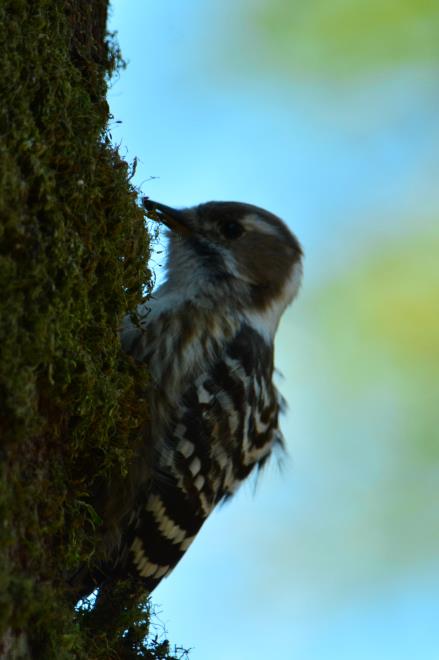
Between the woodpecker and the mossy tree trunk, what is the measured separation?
→ 205 millimetres

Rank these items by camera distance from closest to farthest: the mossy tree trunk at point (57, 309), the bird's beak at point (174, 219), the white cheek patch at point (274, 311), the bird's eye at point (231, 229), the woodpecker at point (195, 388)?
the mossy tree trunk at point (57, 309) < the woodpecker at point (195, 388) < the white cheek patch at point (274, 311) < the bird's beak at point (174, 219) < the bird's eye at point (231, 229)

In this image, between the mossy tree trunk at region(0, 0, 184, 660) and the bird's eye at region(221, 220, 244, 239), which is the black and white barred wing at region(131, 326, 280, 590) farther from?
the bird's eye at region(221, 220, 244, 239)

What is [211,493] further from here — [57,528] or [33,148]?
[33,148]

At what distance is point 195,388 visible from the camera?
12.1 feet

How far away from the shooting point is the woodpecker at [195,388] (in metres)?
3.56

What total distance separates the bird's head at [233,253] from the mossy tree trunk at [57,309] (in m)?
0.77

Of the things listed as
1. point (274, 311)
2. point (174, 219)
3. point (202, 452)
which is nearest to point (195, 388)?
point (202, 452)

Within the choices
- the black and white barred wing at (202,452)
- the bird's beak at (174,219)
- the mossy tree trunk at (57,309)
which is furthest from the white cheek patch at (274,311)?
the mossy tree trunk at (57,309)

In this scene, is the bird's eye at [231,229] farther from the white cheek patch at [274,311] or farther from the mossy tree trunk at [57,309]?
the mossy tree trunk at [57,309]

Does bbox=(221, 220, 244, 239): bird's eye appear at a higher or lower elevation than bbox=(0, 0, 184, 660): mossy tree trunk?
higher

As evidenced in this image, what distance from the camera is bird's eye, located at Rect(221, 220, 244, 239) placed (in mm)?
4488

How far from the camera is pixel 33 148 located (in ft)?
8.87

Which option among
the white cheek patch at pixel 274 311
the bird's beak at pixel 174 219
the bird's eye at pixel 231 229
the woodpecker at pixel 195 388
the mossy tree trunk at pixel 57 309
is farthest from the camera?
the bird's eye at pixel 231 229

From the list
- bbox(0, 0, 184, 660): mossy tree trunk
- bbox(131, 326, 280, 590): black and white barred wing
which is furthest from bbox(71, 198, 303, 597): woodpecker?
bbox(0, 0, 184, 660): mossy tree trunk
